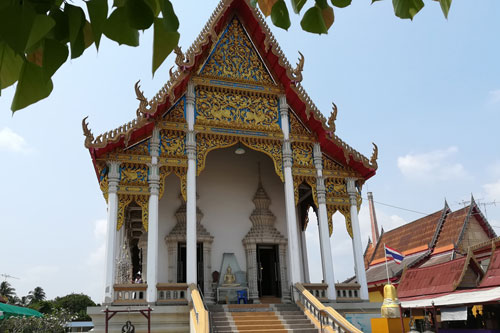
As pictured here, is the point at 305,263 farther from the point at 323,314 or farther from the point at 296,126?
the point at 323,314

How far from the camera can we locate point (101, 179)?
969 cm

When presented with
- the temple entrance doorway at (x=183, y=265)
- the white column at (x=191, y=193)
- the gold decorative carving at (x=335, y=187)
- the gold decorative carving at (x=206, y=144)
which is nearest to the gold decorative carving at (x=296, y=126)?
the gold decorative carving at (x=335, y=187)

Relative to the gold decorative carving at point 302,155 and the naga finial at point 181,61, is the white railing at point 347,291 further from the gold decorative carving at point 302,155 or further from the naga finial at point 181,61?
the naga finial at point 181,61

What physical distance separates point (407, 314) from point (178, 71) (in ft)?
42.6

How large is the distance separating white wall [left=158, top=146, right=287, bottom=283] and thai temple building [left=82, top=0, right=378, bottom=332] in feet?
0.09

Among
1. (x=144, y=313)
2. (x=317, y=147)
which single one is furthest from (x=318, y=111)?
(x=144, y=313)

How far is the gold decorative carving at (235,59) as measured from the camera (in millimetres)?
10936

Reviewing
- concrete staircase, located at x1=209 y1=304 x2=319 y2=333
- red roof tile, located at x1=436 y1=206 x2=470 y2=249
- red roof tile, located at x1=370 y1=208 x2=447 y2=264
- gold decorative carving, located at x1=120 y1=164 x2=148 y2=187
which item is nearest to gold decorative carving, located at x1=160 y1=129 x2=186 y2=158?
gold decorative carving, located at x1=120 y1=164 x2=148 y2=187

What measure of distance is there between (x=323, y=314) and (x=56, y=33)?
800cm

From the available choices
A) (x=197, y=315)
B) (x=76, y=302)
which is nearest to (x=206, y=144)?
(x=197, y=315)

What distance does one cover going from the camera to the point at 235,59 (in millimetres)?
11203

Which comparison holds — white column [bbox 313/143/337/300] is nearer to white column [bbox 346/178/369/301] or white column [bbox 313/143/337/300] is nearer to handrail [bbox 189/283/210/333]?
white column [bbox 346/178/369/301]

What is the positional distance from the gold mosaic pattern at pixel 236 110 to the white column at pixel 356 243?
2.28 m

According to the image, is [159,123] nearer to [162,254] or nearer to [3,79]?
[162,254]
